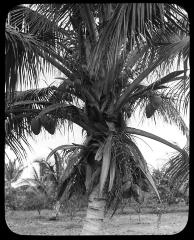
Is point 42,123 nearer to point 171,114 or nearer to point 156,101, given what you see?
point 156,101

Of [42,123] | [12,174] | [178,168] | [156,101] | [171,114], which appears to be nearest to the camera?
[156,101]

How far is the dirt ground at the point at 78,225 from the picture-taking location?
39.1 ft

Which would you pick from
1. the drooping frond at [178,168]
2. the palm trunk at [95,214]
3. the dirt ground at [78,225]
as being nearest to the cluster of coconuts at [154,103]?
the drooping frond at [178,168]

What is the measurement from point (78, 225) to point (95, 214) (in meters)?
10.4

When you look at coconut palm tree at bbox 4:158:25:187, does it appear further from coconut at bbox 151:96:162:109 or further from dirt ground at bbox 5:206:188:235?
coconut at bbox 151:96:162:109

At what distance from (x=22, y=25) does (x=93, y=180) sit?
1864mm

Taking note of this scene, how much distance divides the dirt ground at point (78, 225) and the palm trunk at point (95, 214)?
7.98 metres

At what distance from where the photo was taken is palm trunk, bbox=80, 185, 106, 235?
353 cm

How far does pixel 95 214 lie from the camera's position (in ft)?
11.7

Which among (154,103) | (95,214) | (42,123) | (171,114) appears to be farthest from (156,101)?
(171,114)

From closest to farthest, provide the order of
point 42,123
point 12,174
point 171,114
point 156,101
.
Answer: point 156,101, point 42,123, point 171,114, point 12,174
